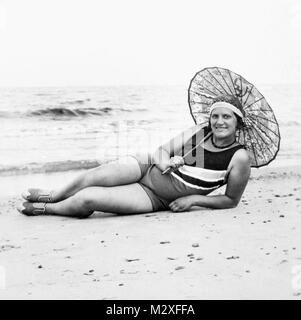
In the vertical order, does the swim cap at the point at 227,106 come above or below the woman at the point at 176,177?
above

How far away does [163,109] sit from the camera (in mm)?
7098

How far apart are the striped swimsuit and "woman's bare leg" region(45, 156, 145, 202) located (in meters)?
0.06

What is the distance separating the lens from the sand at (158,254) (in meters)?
2.39

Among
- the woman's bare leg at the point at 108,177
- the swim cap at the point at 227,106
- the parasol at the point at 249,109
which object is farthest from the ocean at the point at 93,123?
the woman's bare leg at the point at 108,177

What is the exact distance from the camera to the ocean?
616 centimetres

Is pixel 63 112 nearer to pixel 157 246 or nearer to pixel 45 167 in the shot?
pixel 45 167

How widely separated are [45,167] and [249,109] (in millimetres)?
2764

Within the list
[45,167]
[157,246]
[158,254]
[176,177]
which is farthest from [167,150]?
[45,167]

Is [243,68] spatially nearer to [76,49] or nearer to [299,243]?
[76,49]

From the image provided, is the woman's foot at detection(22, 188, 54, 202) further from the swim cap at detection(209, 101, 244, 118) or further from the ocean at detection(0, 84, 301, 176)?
the ocean at detection(0, 84, 301, 176)

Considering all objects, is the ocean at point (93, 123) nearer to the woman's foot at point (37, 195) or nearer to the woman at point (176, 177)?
the woman at point (176, 177)

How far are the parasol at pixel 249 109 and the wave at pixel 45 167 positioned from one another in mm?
2425

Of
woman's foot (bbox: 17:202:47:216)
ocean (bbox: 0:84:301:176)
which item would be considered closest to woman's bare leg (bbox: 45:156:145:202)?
woman's foot (bbox: 17:202:47:216)
